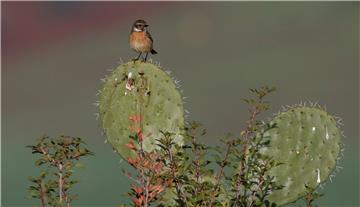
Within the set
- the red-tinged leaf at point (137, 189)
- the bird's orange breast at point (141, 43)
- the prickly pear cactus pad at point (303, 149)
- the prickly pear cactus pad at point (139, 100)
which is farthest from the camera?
the bird's orange breast at point (141, 43)

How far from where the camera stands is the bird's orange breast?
790cm

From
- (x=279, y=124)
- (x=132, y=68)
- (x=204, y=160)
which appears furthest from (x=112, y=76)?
(x=204, y=160)

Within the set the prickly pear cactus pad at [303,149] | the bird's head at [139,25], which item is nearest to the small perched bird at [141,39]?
the bird's head at [139,25]

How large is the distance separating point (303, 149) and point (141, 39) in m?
2.02

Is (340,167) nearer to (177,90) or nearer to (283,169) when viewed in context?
(283,169)

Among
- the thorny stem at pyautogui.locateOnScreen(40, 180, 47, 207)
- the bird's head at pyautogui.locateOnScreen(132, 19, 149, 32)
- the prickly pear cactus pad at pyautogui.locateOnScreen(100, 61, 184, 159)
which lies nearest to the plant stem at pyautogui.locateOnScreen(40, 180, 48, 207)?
the thorny stem at pyautogui.locateOnScreen(40, 180, 47, 207)

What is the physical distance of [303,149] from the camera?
6906mm

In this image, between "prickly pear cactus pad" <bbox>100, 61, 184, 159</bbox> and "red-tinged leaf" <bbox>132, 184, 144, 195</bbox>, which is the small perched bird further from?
"red-tinged leaf" <bbox>132, 184, 144, 195</bbox>

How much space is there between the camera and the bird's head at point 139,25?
8117 millimetres

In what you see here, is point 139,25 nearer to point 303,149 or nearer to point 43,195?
point 303,149

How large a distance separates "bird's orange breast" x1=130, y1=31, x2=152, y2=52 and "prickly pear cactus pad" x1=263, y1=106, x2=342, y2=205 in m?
1.69

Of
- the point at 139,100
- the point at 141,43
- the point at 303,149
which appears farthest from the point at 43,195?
the point at 141,43

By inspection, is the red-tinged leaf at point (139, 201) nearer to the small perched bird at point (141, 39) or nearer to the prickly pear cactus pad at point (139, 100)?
the prickly pear cactus pad at point (139, 100)

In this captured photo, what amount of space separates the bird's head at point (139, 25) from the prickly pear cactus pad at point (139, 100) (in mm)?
1541
